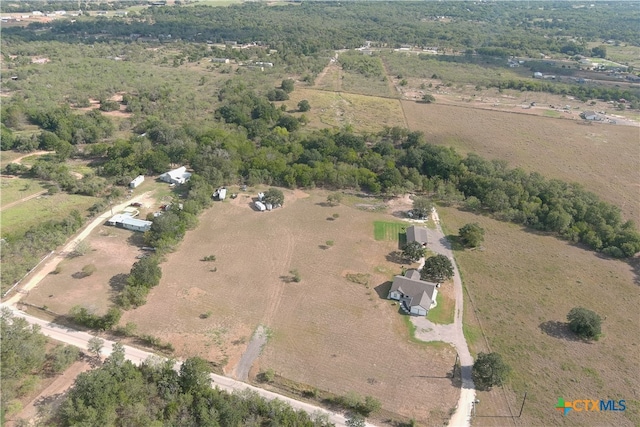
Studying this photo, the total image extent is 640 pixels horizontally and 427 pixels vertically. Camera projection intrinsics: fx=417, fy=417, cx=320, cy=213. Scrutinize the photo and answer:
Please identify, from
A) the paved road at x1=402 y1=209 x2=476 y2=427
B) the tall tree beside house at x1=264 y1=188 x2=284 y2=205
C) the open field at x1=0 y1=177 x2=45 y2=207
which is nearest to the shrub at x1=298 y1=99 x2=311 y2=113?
the tall tree beside house at x1=264 y1=188 x2=284 y2=205

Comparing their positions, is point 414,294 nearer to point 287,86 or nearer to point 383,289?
point 383,289

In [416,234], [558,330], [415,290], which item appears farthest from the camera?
[416,234]

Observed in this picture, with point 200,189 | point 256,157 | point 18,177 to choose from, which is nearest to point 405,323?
point 200,189

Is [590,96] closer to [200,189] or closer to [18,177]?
[200,189]

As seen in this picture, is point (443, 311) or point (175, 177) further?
point (175, 177)

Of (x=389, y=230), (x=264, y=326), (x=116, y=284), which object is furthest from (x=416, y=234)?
(x=116, y=284)
